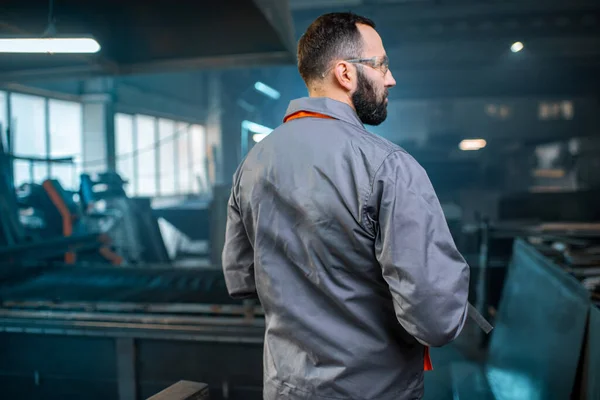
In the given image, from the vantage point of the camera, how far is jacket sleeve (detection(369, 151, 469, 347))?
2.94 ft

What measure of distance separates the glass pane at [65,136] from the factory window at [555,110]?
25.1 feet

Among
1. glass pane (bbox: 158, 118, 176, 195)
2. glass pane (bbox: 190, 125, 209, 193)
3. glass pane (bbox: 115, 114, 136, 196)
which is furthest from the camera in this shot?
glass pane (bbox: 190, 125, 209, 193)

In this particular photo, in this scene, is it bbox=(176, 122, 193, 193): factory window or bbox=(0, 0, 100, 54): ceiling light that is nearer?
bbox=(0, 0, 100, 54): ceiling light

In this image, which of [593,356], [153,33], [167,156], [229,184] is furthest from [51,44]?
[167,156]

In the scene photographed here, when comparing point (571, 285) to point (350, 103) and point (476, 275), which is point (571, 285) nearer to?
point (350, 103)

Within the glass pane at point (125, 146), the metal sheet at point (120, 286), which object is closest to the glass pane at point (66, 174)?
the glass pane at point (125, 146)

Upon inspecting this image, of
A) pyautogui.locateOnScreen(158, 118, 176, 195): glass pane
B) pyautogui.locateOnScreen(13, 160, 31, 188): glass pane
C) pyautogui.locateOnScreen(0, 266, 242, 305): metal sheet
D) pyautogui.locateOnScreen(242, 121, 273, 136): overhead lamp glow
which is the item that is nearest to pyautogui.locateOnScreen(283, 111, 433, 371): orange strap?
pyautogui.locateOnScreen(0, 266, 242, 305): metal sheet

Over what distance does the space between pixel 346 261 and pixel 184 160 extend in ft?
40.2

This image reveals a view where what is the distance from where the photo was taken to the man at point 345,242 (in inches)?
36.0

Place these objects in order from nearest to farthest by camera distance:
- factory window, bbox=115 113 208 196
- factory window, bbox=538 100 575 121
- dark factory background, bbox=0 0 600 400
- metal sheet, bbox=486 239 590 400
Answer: metal sheet, bbox=486 239 590 400 < dark factory background, bbox=0 0 600 400 < factory window, bbox=538 100 575 121 < factory window, bbox=115 113 208 196

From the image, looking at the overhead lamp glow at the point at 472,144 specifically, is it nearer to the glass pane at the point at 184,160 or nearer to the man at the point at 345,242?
the man at the point at 345,242

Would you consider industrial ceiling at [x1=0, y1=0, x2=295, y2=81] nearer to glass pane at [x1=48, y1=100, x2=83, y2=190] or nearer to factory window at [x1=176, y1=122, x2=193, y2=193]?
glass pane at [x1=48, y1=100, x2=83, y2=190]

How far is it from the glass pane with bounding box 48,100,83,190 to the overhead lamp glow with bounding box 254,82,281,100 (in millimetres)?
3840

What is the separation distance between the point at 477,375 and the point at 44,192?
375cm
